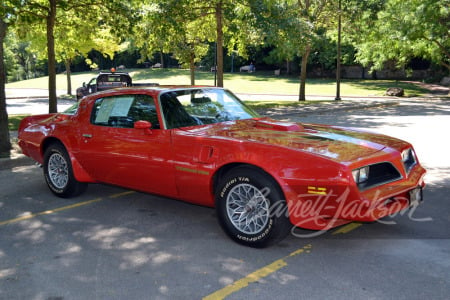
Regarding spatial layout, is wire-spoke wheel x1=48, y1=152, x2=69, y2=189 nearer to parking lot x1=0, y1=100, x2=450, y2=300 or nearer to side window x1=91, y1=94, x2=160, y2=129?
parking lot x1=0, y1=100, x2=450, y2=300

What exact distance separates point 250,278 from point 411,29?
2685 centimetres

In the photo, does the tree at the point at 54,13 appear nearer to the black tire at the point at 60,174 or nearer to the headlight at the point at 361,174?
the black tire at the point at 60,174

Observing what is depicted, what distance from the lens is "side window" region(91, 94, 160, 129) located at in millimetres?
5203

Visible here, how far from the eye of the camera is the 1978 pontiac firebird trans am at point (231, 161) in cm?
394

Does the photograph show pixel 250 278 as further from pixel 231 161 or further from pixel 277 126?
pixel 277 126

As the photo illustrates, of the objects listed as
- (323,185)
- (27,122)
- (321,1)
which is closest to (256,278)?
(323,185)

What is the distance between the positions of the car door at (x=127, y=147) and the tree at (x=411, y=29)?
24628 mm

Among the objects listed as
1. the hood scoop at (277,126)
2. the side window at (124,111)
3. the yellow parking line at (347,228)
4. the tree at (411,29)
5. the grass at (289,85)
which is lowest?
the yellow parking line at (347,228)

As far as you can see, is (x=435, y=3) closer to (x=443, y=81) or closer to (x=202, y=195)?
(x=443, y=81)

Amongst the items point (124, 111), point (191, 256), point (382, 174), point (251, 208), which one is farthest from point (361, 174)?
point (124, 111)

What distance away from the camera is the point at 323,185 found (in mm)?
3846

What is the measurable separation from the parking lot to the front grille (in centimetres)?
66

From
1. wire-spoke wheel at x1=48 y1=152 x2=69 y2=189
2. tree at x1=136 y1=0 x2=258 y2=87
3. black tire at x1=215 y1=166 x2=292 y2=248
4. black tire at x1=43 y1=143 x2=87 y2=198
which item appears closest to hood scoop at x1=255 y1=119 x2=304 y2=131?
black tire at x1=215 y1=166 x2=292 y2=248
